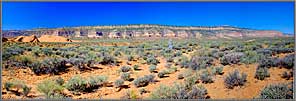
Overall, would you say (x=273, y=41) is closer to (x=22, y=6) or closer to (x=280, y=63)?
(x=280, y=63)

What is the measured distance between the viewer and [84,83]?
8.76 m

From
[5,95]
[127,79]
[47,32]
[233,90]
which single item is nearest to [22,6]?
[47,32]

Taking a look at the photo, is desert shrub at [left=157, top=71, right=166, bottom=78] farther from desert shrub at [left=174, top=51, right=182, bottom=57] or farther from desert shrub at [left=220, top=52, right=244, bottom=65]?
desert shrub at [left=220, top=52, right=244, bottom=65]

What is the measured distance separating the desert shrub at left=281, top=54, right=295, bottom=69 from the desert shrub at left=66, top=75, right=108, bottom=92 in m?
3.85

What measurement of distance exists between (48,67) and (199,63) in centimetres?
339

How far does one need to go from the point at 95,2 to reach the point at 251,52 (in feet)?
12.3

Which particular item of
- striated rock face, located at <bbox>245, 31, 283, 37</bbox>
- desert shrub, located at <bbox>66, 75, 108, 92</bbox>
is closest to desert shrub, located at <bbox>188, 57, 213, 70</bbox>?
striated rock face, located at <bbox>245, 31, 283, 37</bbox>

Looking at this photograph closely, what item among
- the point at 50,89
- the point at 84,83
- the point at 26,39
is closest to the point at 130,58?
the point at 84,83

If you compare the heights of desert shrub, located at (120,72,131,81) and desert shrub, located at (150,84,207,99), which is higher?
desert shrub, located at (120,72,131,81)

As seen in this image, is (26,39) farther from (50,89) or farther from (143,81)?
(143,81)

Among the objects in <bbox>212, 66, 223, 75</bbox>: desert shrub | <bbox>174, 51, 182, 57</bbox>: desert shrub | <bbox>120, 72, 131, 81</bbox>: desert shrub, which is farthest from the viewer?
<bbox>174, 51, 182, 57</bbox>: desert shrub

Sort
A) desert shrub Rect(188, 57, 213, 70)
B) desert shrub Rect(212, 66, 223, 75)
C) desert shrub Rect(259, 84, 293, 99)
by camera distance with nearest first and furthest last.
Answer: desert shrub Rect(259, 84, 293, 99) → desert shrub Rect(212, 66, 223, 75) → desert shrub Rect(188, 57, 213, 70)

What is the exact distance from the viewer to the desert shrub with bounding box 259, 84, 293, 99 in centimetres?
780

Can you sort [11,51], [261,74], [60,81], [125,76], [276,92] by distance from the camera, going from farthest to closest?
[11,51] < [125,76] < [60,81] < [261,74] < [276,92]
